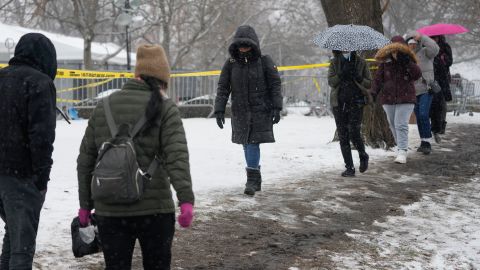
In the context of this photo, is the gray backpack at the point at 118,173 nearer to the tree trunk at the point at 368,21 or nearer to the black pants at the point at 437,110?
the tree trunk at the point at 368,21

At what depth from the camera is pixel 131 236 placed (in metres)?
3.40

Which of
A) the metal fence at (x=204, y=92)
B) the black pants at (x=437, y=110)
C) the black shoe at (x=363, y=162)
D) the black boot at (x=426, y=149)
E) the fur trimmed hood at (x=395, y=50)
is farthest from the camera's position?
the metal fence at (x=204, y=92)

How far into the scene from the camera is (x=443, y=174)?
370 inches

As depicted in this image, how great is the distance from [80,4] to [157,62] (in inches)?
955

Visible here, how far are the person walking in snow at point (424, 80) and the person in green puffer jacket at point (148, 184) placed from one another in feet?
26.0

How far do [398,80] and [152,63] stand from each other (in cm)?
664

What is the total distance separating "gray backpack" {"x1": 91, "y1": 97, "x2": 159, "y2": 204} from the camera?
10.7 ft

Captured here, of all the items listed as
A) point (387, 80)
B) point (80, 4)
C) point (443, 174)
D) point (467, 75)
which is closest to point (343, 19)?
point (387, 80)

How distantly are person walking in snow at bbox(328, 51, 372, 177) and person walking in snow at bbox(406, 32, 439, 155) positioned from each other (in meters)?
2.38

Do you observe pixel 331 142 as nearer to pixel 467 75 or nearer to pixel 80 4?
pixel 80 4

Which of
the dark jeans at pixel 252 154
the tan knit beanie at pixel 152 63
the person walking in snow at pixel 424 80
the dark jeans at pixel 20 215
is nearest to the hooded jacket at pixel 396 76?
the person walking in snow at pixel 424 80

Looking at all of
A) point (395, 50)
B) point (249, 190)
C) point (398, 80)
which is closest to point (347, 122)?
point (398, 80)

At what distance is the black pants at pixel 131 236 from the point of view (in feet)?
11.0

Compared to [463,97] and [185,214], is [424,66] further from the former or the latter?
[463,97]
